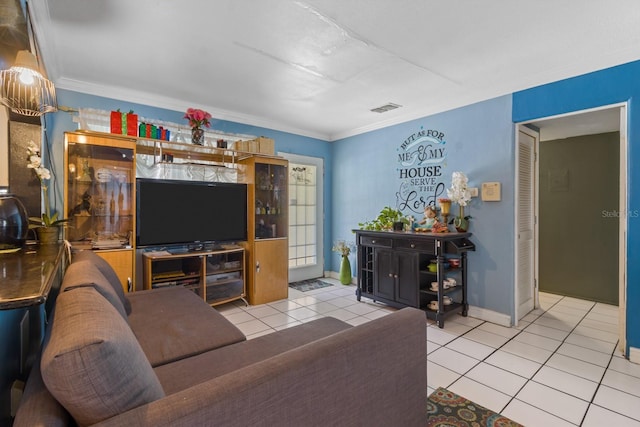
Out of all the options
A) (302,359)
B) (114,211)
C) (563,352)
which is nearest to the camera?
(302,359)

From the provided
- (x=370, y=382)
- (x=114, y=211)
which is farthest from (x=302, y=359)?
(x=114, y=211)

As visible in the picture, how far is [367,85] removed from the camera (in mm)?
3275

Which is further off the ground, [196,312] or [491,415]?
[196,312]

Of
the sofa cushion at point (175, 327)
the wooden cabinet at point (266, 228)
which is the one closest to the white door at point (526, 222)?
the wooden cabinet at point (266, 228)

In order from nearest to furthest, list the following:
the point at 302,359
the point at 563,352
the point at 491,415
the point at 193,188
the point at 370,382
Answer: the point at 302,359 → the point at 370,382 → the point at 491,415 → the point at 563,352 → the point at 193,188

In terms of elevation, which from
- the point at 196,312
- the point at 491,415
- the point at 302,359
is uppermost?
the point at 302,359

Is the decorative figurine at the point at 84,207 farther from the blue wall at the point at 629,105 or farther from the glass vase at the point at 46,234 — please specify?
the blue wall at the point at 629,105

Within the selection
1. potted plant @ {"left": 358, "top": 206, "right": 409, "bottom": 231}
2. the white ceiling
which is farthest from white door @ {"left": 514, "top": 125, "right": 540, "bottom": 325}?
potted plant @ {"left": 358, "top": 206, "right": 409, "bottom": 231}

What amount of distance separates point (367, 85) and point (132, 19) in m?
2.15

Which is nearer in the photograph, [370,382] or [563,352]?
[370,382]

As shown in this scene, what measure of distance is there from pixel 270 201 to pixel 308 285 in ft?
5.21

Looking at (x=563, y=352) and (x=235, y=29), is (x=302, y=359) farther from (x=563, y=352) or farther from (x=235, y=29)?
(x=563, y=352)

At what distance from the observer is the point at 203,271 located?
3.55m

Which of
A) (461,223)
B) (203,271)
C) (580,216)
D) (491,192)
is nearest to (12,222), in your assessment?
(203,271)
